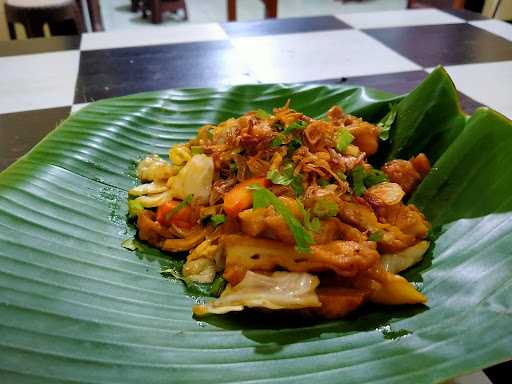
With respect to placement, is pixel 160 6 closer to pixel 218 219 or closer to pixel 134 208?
pixel 134 208

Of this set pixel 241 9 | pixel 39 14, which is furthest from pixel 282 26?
pixel 241 9

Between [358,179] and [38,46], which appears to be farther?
[38,46]

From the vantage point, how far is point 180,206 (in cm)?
158

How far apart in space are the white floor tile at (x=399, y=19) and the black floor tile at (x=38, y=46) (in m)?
2.08

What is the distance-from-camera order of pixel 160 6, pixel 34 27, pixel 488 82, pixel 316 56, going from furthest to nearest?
pixel 160 6, pixel 34 27, pixel 316 56, pixel 488 82

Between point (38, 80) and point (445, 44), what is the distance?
2.65m

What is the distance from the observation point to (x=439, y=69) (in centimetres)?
175

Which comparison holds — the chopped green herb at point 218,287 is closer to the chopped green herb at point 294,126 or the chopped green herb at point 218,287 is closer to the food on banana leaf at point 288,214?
the food on banana leaf at point 288,214

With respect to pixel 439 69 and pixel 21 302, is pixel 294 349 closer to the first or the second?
pixel 21 302

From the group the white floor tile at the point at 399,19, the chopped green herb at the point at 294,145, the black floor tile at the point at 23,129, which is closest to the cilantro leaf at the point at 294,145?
the chopped green herb at the point at 294,145

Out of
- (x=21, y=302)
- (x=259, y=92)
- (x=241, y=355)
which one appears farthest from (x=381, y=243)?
(x=259, y=92)

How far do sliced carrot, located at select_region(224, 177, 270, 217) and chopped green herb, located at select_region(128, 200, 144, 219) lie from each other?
0.32 m

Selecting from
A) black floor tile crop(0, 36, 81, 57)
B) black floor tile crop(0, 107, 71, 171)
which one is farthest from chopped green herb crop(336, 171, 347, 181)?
black floor tile crop(0, 36, 81, 57)

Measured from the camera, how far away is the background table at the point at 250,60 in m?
2.52
